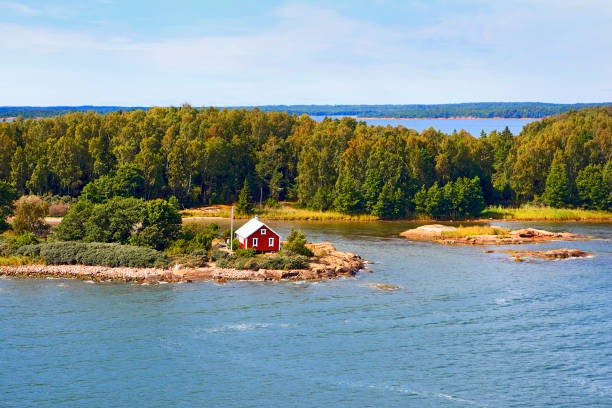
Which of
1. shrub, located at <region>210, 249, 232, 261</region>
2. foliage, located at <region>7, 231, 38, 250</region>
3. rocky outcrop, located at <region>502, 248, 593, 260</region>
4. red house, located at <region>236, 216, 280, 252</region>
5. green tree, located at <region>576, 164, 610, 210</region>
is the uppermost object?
green tree, located at <region>576, 164, 610, 210</region>

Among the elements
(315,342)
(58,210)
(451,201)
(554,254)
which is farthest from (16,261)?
(451,201)

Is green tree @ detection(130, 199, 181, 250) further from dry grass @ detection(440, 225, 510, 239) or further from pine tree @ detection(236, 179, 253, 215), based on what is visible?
pine tree @ detection(236, 179, 253, 215)

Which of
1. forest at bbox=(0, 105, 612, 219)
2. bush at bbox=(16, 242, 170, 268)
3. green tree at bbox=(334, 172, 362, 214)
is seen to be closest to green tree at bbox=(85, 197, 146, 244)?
bush at bbox=(16, 242, 170, 268)

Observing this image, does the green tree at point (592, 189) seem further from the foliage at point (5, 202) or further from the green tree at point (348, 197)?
the foliage at point (5, 202)

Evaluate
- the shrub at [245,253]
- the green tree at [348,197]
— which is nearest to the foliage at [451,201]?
the green tree at [348,197]

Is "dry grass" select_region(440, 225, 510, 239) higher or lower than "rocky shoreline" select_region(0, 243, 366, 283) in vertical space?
higher

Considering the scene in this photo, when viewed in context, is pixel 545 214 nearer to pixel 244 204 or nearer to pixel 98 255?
pixel 244 204

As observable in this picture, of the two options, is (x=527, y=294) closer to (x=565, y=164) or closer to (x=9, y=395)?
(x=9, y=395)

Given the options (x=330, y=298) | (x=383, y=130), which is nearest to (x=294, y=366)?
(x=330, y=298)
